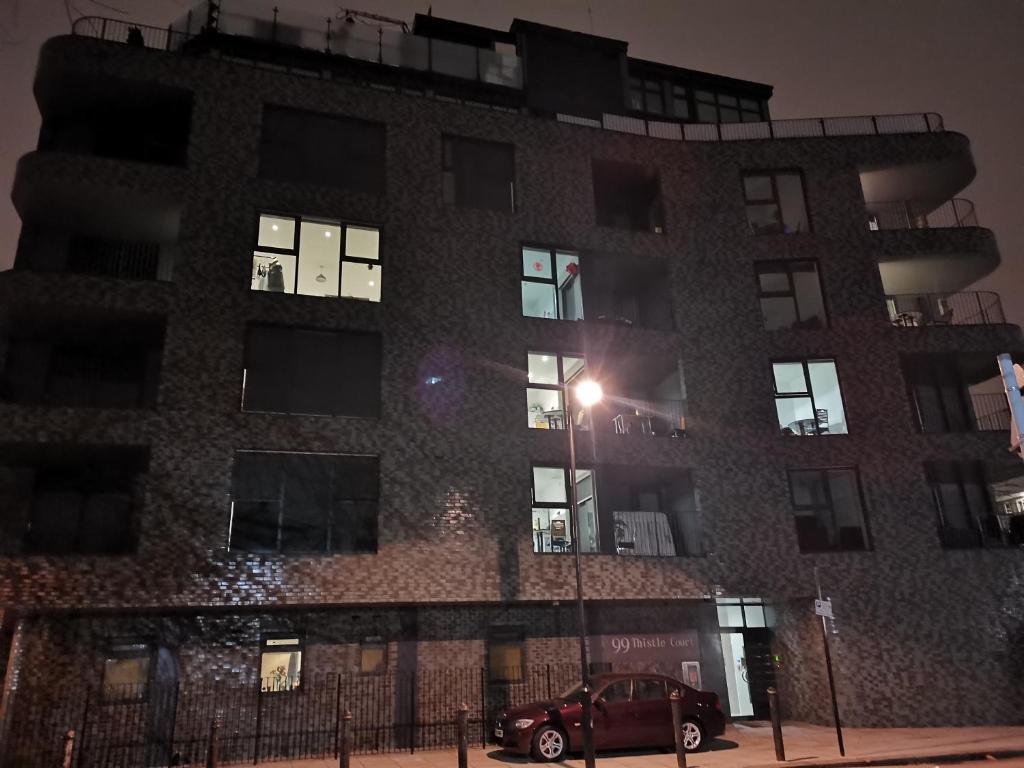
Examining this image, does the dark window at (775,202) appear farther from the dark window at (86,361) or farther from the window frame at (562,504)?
the dark window at (86,361)

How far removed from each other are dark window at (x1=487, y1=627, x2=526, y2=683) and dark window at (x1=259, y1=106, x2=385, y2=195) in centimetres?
1194

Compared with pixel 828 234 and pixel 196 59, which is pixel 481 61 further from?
pixel 828 234

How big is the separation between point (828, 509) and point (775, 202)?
31.7 ft

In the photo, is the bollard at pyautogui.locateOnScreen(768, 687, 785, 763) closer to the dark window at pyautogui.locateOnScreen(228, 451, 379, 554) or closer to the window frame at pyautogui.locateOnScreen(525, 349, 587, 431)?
the window frame at pyautogui.locateOnScreen(525, 349, 587, 431)

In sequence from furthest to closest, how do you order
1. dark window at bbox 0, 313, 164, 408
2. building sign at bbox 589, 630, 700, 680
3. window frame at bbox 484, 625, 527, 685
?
1. building sign at bbox 589, 630, 700, 680
2. dark window at bbox 0, 313, 164, 408
3. window frame at bbox 484, 625, 527, 685

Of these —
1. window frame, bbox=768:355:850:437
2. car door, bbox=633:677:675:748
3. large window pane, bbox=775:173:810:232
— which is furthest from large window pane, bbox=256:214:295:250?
large window pane, bbox=775:173:810:232

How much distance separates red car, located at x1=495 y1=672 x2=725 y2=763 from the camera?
44.7 feet

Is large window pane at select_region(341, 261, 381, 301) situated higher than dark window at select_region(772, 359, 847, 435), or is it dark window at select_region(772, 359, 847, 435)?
large window pane at select_region(341, 261, 381, 301)

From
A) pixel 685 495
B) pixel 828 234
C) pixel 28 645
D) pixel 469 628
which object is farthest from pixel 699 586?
pixel 28 645

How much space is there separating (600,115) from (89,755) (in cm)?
2291

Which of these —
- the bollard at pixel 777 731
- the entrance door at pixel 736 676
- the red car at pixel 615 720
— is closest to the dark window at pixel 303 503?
the red car at pixel 615 720

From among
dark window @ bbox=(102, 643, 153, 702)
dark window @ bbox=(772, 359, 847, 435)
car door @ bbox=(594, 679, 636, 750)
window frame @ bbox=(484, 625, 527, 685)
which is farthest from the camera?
dark window @ bbox=(772, 359, 847, 435)

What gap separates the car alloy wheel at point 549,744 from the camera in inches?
532

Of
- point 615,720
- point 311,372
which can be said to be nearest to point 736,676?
point 615,720
